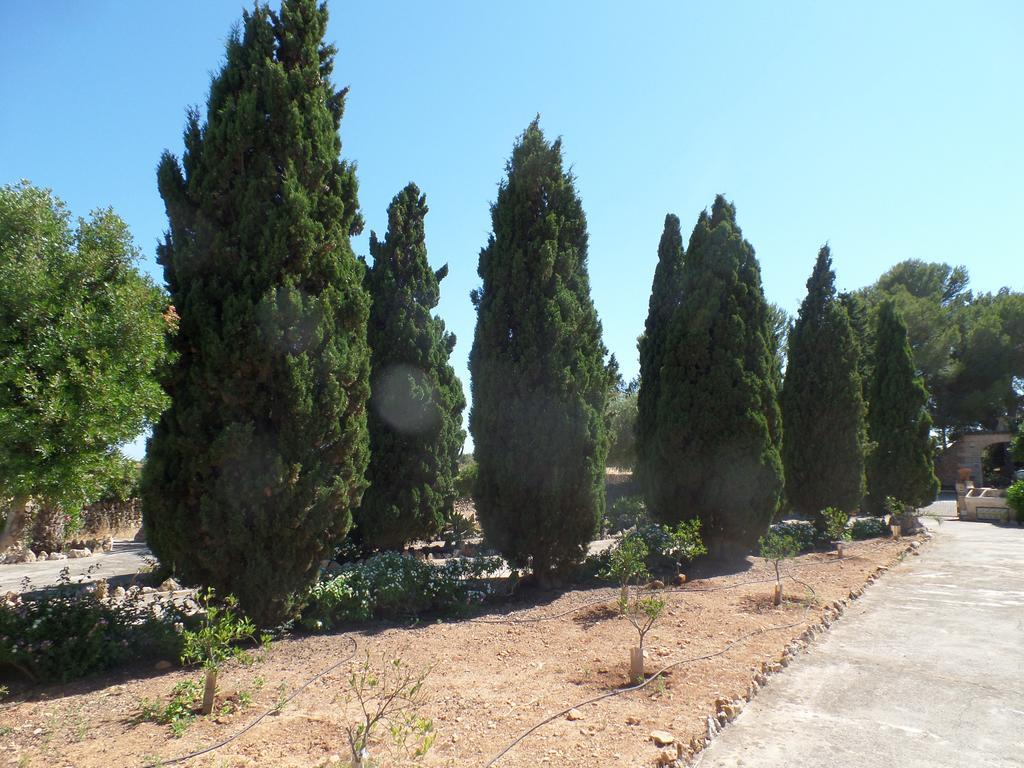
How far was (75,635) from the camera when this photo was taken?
4914 millimetres

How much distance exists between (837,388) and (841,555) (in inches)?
163

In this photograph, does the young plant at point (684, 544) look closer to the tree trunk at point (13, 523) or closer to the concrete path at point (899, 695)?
the concrete path at point (899, 695)

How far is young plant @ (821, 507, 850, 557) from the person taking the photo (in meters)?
11.3

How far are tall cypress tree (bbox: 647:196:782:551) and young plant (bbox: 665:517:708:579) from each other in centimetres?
86

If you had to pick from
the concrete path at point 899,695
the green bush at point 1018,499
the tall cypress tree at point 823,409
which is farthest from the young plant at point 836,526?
the green bush at point 1018,499

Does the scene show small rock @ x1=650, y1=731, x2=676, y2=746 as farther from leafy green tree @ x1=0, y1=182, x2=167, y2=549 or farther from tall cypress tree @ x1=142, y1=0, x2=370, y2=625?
leafy green tree @ x1=0, y1=182, x2=167, y2=549

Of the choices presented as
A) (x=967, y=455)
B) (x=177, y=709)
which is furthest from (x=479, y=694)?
(x=967, y=455)

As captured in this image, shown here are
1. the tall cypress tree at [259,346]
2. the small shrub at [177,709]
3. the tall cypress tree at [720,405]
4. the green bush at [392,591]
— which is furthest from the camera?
the tall cypress tree at [720,405]

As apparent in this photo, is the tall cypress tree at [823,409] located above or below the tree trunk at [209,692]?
above

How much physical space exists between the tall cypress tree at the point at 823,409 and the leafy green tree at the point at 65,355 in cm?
1282

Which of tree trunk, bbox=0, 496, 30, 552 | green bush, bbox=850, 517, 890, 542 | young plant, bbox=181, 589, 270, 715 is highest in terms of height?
tree trunk, bbox=0, 496, 30, 552

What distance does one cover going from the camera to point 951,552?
40.0ft

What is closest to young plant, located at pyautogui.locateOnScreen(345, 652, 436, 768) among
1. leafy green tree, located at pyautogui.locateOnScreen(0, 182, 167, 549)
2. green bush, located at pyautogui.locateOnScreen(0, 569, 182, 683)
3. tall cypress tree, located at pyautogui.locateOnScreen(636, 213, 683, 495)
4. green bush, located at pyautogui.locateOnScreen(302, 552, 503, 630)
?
green bush, located at pyautogui.locateOnScreen(302, 552, 503, 630)

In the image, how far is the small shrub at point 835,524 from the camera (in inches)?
448
